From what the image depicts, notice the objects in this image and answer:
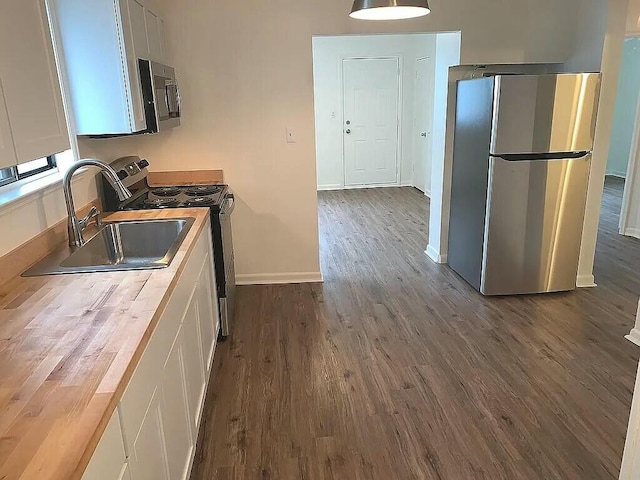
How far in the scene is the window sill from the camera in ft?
6.07

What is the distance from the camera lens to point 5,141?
1390mm

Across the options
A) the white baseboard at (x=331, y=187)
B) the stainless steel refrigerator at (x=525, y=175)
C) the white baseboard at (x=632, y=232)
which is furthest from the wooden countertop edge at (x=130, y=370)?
the white baseboard at (x=331, y=187)

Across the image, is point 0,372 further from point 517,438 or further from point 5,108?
point 517,438

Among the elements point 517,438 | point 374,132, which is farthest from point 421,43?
point 517,438

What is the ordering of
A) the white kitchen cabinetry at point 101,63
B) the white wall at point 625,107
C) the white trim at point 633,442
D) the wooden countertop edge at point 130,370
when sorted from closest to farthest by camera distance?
the wooden countertop edge at point 130,370, the white trim at point 633,442, the white kitchen cabinetry at point 101,63, the white wall at point 625,107

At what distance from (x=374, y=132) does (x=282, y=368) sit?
5.69 meters

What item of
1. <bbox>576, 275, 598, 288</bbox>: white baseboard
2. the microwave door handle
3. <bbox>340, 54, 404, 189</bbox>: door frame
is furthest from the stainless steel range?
<bbox>340, 54, 404, 189</bbox>: door frame

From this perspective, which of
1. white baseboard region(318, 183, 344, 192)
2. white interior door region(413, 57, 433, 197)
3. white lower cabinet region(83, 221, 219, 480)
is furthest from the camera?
white baseboard region(318, 183, 344, 192)

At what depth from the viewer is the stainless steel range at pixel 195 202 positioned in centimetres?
290

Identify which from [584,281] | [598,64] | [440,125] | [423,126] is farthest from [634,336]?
[423,126]

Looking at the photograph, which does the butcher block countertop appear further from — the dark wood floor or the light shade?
the light shade

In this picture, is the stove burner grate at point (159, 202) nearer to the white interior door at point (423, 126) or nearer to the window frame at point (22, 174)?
the window frame at point (22, 174)

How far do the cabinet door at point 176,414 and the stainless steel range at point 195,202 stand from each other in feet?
3.76

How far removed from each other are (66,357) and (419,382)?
188 centimetres
